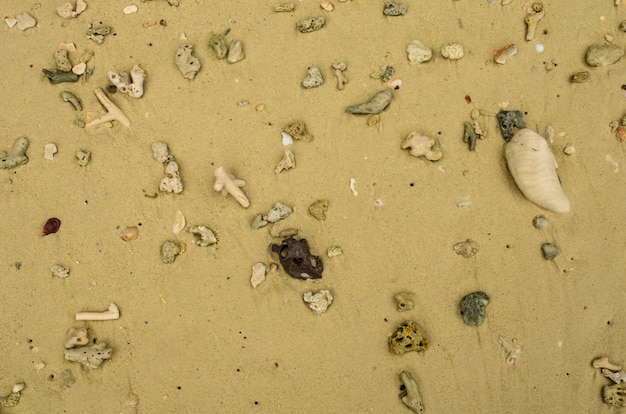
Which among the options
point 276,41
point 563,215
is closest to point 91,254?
point 276,41

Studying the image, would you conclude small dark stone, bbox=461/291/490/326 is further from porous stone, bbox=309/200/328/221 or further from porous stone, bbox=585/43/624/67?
porous stone, bbox=585/43/624/67

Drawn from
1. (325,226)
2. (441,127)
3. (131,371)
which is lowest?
(131,371)

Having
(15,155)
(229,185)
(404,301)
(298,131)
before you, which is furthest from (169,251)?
(404,301)

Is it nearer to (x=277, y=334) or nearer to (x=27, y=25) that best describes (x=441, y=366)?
(x=277, y=334)

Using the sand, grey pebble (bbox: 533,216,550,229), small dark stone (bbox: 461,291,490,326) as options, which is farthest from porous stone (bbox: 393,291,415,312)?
grey pebble (bbox: 533,216,550,229)

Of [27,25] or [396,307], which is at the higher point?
[27,25]
